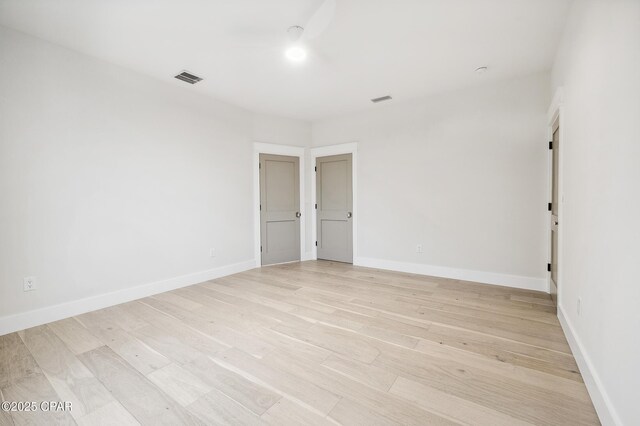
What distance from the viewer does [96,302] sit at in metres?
3.07

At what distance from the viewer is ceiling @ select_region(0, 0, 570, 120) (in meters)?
2.26

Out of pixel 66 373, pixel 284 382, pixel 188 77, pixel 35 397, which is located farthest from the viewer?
pixel 188 77

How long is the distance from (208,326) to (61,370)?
1.03 meters

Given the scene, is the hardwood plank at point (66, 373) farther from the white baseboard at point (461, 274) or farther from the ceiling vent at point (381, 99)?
the ceiling vent at point (381, 99)

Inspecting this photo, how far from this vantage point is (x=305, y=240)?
18.4 ft

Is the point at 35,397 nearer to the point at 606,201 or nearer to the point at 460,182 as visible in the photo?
the point at 606,201

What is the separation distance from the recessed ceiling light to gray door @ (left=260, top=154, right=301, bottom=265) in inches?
89.7

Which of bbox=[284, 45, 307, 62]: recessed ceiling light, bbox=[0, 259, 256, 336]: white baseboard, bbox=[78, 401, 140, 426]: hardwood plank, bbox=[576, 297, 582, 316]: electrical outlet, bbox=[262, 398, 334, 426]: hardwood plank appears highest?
bbox=[284, 45, 307, 62]: recessed ceiling light

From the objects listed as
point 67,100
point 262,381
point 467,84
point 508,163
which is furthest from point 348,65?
point 262,381

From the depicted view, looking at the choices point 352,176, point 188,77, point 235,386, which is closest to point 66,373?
point 235,386

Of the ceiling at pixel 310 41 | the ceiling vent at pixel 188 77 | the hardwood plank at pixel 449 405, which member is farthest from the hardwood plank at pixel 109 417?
the ceiling vent at pixel 188 77

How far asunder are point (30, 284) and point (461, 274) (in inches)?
197

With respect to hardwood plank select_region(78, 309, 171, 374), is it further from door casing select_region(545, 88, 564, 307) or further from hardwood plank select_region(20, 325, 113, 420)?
door casing select_region(545, 88, 564, 307)

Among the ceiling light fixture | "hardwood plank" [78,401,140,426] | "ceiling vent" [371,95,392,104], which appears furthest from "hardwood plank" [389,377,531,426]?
"ceiling vent" [371,95,392,104]
